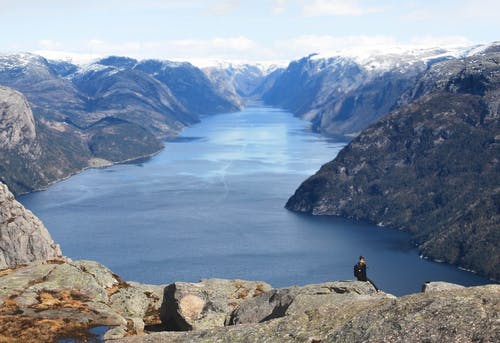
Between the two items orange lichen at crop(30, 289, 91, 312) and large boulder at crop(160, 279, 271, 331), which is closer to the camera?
large boulder at crop(160, 279, 271, 331)

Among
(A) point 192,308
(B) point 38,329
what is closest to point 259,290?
(A) point 192,308

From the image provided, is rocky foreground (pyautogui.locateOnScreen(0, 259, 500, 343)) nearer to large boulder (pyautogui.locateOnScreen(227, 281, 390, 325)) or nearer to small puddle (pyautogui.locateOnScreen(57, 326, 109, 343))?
large boulder (pyautogui.locateOnScreen(227, 281, 390, 325))

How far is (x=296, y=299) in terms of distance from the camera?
46469 millimetres

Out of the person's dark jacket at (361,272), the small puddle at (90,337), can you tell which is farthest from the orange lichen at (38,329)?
the person's dark jacket at (361,272)

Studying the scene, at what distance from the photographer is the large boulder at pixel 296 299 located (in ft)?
150

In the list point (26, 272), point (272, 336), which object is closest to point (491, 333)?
point (272, 336)

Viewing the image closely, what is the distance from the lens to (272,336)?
38.4 metres

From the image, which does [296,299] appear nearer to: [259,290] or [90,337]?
[90,337]

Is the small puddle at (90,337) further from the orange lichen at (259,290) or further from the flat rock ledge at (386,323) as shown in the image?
the orange lichen at (259,290)

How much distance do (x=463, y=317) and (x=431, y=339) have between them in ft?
6.62

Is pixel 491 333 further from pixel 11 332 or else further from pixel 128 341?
pixel 11 332

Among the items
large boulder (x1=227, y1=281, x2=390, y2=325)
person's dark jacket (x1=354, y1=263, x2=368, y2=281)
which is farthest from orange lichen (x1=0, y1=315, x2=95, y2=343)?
person's dark jacket (x1=354, y1=263, x2=368, y2=281)

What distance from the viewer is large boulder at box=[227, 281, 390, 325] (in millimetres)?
45625

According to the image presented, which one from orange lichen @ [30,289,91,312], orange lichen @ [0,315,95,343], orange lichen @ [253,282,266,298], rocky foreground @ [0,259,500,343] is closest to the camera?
rocky foreground @ [0,259,500,343]
